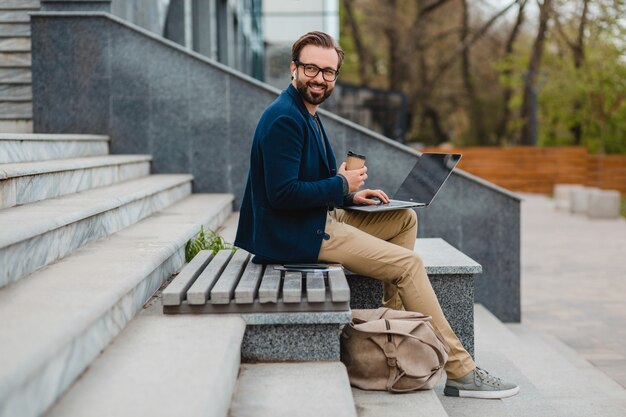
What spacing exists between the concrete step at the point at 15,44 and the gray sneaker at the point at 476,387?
634 cm

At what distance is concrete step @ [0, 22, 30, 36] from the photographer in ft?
28.7

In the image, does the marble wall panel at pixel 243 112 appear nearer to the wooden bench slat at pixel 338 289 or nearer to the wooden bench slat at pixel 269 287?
the wooden bench slat at pixel 269 287

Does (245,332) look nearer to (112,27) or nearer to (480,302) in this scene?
(480,302)

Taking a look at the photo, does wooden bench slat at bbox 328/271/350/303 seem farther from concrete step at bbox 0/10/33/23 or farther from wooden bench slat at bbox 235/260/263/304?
concrete step at bbox 0/10/33/23

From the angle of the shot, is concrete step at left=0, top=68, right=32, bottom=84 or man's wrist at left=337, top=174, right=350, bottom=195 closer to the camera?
man's wrist at left=337, top=174, right=350, bottom=195

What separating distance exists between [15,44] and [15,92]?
1.80ft

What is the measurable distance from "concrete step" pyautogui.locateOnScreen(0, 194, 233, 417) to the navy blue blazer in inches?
23.5

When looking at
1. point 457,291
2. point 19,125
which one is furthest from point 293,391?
point 19,125

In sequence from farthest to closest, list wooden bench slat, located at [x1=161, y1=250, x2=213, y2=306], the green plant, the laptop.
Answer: the green plant, the laptop, wooden bench slat, located at [x1=161, y1=250, x2=213, y2=306]

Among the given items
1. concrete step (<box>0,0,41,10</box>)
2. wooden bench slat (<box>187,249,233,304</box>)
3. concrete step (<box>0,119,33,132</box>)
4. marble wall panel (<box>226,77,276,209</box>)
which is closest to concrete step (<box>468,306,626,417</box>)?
wooden bench slat (<box>187,249,233,304</box>)

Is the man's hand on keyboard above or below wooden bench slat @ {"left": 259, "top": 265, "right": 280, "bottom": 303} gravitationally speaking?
above

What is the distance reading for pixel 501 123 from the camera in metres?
42.2

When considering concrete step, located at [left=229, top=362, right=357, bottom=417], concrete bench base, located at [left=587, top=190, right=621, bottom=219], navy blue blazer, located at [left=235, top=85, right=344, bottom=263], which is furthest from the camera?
concrete bench base, located at [left=587, top=190, right=621, bottom=219]

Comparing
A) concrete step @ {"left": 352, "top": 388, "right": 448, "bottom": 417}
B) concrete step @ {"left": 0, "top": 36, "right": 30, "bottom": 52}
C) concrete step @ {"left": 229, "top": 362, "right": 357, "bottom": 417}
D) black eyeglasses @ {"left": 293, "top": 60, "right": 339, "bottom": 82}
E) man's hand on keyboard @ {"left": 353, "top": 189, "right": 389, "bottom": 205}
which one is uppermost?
concrete step @ {"left": 0, "top": 36, "right": 30, "bottom": 52}
